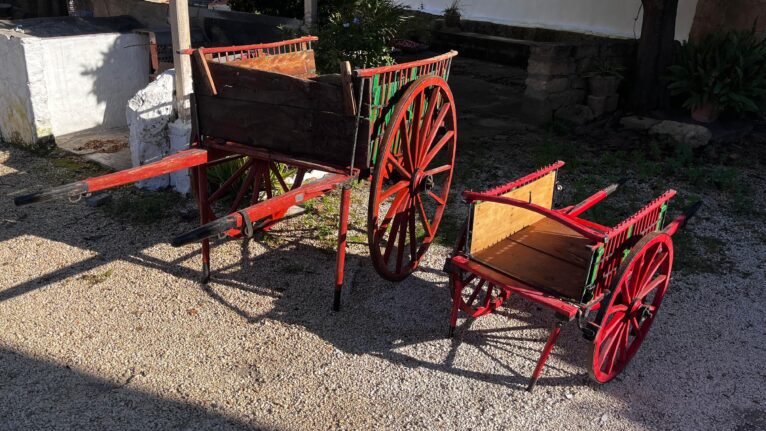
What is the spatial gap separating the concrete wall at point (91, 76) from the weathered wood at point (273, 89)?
145 inches

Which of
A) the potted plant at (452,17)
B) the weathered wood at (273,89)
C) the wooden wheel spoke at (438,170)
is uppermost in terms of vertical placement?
the potted plant at (452,17)

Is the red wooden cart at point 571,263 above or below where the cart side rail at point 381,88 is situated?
below

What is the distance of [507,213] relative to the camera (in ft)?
13.1

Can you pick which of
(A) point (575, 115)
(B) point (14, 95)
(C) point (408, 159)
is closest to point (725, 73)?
(A) point (575, 115)

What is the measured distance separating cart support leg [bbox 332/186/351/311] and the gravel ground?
0.44ft

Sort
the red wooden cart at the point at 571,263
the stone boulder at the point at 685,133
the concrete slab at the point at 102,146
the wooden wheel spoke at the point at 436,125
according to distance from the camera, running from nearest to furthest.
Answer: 1. the red wooden cart at the point at 571,263
2. the wooden wheel spoke at the point at 436,125
3. the concrete slab at the point at 102,146
4. the stone boulder at the point at 685,133

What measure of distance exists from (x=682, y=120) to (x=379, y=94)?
18.2 feet

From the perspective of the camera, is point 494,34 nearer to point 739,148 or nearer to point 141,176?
point 739,148

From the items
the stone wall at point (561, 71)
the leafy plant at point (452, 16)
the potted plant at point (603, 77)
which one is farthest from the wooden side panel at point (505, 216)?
the leafy plant at point (452, 16)

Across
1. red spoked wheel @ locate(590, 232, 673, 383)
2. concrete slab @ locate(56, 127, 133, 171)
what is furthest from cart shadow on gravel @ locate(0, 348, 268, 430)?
concrete slab @ locate(56, 127, 133, 171)

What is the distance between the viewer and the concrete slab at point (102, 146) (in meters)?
6.56

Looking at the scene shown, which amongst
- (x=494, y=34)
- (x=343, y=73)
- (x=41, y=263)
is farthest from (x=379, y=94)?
(x=494, y=34)

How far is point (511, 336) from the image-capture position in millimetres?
4098

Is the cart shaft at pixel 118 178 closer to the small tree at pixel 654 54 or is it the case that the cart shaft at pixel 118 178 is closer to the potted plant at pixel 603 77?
the potted plant at pixel 603 77
